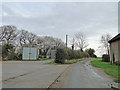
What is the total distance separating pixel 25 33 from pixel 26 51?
7.65 metres

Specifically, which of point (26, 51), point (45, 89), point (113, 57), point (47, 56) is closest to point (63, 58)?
point (113, 57)

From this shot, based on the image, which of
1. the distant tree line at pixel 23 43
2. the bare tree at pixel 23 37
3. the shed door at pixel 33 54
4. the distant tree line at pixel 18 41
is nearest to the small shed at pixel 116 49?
the distant tree line at pixel 23 43

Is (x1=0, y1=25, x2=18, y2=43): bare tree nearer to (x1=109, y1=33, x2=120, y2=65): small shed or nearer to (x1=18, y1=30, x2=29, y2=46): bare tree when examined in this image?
(x1=18, y1=30, x2=29, y2=46): bare tree

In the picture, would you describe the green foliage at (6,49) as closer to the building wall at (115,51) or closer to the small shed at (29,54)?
the small shed at (29,54)

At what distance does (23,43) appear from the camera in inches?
1925

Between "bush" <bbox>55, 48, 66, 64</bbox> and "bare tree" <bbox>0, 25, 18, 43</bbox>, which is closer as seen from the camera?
"bush" <bbox>55, 48, 66, 64</bbox>

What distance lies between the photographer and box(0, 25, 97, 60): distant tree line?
127 feet

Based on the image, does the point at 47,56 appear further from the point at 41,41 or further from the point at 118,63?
the point at 118,63

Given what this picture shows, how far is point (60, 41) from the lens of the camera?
62.8 metres

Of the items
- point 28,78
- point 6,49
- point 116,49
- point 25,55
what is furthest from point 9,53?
point 28,78

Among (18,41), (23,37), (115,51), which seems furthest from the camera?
(23,37)

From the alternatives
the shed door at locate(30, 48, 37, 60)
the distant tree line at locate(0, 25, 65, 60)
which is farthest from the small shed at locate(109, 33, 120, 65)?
the distant tree line at locate(0, 25, 65, 60)

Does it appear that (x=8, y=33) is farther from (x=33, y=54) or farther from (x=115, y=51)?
(x=115, y=51)

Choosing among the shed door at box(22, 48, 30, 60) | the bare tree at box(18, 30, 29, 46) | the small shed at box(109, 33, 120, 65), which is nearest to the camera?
the small shed at box(109, 33, 120, 65)
